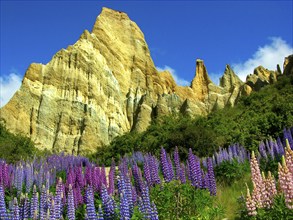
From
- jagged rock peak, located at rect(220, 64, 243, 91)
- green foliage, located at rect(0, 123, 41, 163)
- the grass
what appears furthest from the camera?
jagged rock peak, located at rect(220, 64, 243, 91)

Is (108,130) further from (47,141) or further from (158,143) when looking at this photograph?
(158,143)

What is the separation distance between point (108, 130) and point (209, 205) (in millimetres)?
35885

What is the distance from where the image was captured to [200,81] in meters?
54.1

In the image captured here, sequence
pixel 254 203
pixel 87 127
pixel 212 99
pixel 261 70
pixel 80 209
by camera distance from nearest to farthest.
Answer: pixel 254 203, pixel 80 209, pixel 87 127, pixel 212 99, pixel 261 70

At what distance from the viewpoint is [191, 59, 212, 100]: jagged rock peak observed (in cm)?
5272

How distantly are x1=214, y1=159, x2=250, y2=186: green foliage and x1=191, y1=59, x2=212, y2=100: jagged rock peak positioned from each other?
134 feet

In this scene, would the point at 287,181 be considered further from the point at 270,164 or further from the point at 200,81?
the point at 200,81

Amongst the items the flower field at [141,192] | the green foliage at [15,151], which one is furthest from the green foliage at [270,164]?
the green foliage at [15,151]

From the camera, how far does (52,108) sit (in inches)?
1656

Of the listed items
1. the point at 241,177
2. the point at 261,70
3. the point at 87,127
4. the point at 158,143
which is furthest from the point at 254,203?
the point at 261,70

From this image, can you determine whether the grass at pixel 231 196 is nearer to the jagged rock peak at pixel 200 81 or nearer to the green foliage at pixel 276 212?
the green foliage at pixel 276 212

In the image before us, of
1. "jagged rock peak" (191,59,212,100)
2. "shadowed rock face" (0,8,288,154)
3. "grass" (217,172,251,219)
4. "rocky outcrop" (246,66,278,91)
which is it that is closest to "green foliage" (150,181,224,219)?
"grass" (217,172,251,219)

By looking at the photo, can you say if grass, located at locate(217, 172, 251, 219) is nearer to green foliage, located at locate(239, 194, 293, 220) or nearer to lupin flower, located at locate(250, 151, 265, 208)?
green foliage, located at locate(239, 194, 293, 220)

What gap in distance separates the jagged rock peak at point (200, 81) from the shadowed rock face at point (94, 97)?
0.47ft
